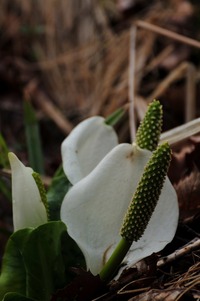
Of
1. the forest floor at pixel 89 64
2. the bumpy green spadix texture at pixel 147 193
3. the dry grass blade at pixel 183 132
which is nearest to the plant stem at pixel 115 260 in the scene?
the bumpy green spadix texture at pixel 147 193

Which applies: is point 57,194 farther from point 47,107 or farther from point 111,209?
point 47,107

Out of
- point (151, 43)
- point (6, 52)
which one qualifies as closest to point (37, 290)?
point (151, 43)

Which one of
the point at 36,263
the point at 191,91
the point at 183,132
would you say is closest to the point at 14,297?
the point at 36,263

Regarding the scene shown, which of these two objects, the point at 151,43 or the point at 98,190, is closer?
the point at 98,190

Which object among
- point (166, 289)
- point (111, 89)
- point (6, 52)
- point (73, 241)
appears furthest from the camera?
point (6, 52)

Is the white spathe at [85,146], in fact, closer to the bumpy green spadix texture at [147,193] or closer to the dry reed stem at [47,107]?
the bumpy green spadix texture at [147,193]

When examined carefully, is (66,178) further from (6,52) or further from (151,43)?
(6,52)
